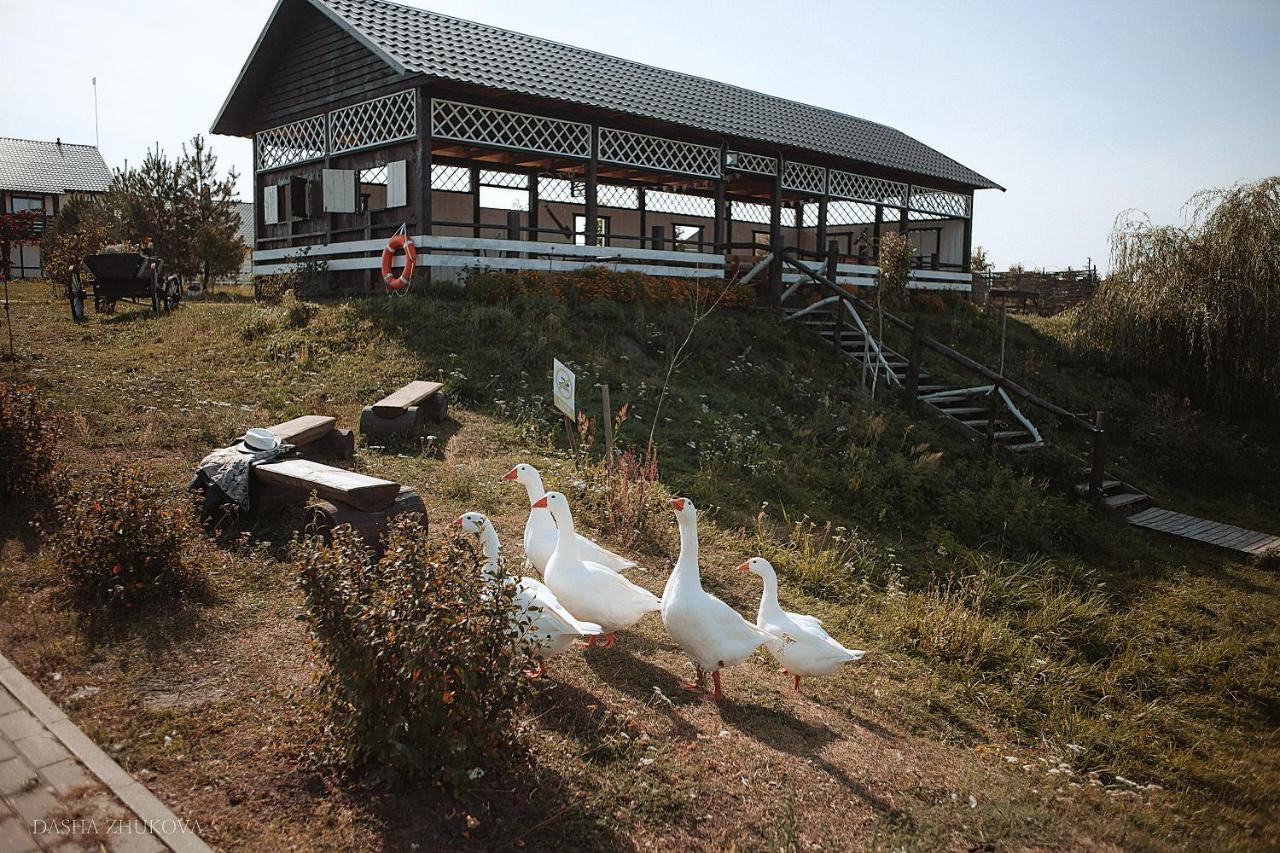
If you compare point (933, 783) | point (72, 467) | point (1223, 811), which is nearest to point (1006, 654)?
point (1223, 811)

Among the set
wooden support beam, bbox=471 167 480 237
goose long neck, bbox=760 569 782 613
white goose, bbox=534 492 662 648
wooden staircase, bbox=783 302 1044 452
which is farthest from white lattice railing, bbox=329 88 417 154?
goose long neck, bbox=760 569 782 613

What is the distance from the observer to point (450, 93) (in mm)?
15453

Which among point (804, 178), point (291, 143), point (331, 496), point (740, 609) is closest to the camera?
point (331, 496)

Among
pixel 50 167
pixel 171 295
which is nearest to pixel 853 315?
pixel 171 295

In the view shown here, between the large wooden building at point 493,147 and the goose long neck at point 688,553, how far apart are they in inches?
432

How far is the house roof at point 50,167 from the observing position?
36062 millimetres

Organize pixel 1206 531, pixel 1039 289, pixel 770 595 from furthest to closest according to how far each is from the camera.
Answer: pixel 1039 289, pixel 1206 531, pixel 770 595

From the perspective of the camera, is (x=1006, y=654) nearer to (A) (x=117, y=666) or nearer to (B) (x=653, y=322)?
(A) (x=117, y=666)

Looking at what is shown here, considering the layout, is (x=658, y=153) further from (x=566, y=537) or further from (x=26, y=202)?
(x=26, y=202)

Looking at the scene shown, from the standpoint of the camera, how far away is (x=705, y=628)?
4758 mm

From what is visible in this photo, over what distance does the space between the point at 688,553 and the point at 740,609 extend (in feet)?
5.87

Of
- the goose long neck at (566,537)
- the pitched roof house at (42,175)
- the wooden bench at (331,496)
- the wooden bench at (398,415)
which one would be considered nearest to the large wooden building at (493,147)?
the wooden bench at (398,415)

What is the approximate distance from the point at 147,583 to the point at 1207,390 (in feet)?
61.3

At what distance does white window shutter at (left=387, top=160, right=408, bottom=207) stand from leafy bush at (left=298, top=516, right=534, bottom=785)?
1306 cm
